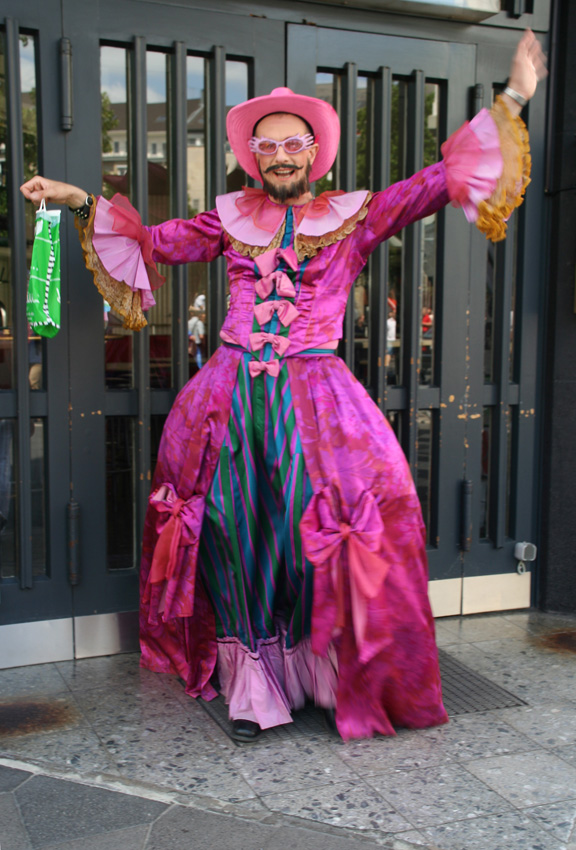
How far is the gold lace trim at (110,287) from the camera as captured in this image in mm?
2973

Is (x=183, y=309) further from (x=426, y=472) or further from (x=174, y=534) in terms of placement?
(x=426, y=472)

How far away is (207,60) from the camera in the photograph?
3607 mm

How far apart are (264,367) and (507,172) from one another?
102 cm

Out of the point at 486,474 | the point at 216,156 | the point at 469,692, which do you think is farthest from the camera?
the point at 486,474

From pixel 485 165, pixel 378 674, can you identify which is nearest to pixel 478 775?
pixel 378 674

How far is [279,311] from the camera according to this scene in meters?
2.88

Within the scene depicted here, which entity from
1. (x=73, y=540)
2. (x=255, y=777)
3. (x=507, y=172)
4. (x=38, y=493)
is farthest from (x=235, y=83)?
(x=255, y=777)

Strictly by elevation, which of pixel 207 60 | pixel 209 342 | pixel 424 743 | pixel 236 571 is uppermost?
pixel 207 60

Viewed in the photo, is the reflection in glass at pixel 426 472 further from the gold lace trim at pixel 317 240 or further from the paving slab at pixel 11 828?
the paving slab at pixel 11 828

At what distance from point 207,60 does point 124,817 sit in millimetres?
2997

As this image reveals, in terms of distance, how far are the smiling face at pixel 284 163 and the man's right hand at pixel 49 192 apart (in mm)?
665

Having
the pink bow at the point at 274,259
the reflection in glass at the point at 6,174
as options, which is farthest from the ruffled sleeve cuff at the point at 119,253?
the reflection in glass at the point at 6,174

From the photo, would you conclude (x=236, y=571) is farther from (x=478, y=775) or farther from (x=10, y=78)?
(x=10, y=78)

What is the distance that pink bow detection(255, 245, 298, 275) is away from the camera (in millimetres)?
2873
